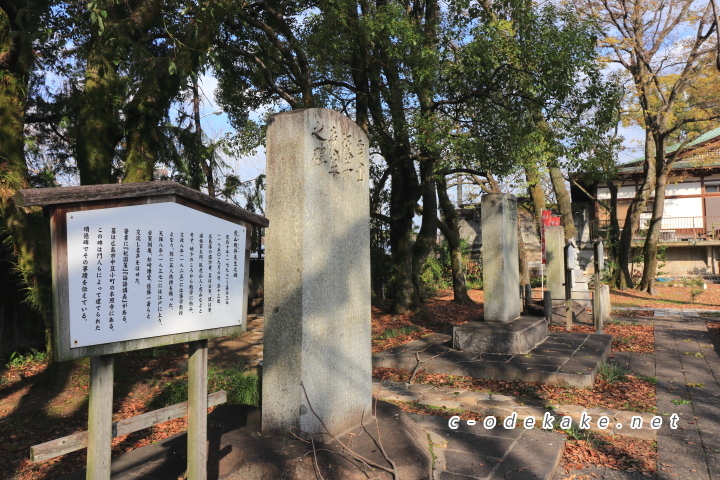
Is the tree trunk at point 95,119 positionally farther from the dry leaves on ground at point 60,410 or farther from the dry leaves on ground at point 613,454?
the dry leaves on ground at point 613,454

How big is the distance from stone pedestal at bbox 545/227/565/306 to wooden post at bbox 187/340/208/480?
11.5m

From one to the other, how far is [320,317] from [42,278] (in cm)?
443

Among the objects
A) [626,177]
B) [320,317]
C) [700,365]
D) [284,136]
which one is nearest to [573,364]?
[700,365]

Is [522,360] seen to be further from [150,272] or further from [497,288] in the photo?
[150,272]

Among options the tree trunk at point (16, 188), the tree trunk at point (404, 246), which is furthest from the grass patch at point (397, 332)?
the tree trunk at point (16, 188)

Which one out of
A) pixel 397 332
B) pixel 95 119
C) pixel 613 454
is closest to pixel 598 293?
pixel 397 332

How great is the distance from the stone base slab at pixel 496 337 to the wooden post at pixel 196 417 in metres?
5.46

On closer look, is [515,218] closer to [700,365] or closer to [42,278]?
[700,365]

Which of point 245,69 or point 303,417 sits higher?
point 245,69

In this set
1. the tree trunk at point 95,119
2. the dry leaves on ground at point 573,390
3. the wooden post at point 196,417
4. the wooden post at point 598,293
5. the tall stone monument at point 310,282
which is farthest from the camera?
the wooden post at point 598,293

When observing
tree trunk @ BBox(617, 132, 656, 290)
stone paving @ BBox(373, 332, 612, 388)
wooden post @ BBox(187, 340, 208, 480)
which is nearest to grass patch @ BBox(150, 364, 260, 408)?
wooden post @ BBox(187, 340, 208, 480)

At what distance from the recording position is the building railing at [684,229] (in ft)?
81.0

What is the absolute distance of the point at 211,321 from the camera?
287cm

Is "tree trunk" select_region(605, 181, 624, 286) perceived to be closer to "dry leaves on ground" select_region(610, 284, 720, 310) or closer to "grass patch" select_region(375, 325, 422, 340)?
"dry leaves on ground" select_region(610, 284, 720, 310)
